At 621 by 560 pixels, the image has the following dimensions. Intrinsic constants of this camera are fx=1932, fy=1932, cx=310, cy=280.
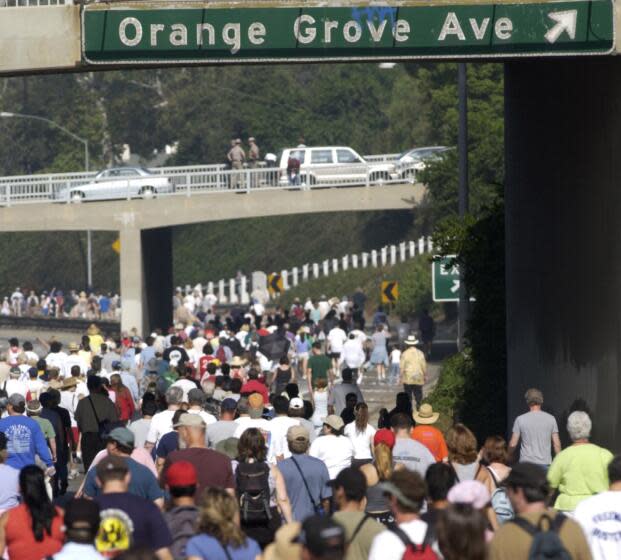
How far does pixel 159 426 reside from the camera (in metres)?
16.6

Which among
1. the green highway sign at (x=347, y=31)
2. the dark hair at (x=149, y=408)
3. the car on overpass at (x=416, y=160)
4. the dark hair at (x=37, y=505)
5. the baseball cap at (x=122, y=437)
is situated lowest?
the dark hair at (x=37, y=505)

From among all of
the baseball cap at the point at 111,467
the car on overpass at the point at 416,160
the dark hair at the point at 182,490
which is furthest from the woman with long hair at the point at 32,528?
the car on overpass at the point at 416,160

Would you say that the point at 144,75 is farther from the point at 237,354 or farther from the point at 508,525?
the point at 508,525

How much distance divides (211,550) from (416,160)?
173 feet

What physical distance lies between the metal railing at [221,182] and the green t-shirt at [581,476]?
149 ft

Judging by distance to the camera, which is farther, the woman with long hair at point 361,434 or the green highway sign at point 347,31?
the green highway sign at point 347,31

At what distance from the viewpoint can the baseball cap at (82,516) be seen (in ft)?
30.9

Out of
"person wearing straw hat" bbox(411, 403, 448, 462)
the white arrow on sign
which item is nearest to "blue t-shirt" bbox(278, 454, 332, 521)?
"person wearing straw hat" bbox(411, 403, 448, 462)

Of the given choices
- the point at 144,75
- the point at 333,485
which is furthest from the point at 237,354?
the point at 144,75

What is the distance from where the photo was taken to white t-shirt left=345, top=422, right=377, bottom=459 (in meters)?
16.4

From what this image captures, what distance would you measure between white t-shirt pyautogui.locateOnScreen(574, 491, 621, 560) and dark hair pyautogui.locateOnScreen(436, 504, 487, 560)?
2.14 meters

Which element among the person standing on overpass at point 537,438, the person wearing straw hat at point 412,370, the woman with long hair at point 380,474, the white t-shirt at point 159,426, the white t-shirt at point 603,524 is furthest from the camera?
the person wearing straw hat at point 412,370

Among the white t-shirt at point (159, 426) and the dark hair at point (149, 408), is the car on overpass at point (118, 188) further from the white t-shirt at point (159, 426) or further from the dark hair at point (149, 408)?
the white t-shirt at point (159, 426)

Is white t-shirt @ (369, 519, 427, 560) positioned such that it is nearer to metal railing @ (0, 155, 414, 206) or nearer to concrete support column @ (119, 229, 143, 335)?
concrete support column @ (119, 229, 143, 335)
